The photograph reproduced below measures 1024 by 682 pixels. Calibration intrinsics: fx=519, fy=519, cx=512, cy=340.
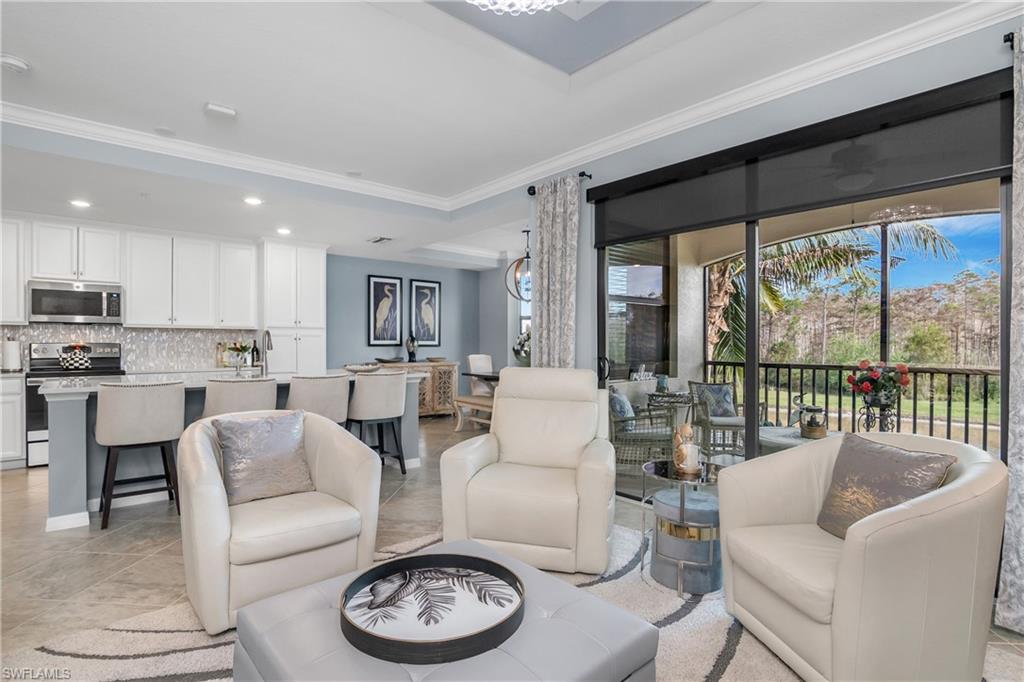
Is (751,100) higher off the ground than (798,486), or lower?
higher

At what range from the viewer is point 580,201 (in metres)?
4.05

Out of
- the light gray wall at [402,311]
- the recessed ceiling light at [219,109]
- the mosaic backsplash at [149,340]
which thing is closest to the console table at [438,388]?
the light gray wall at [402,311]

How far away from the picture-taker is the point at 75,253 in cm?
519

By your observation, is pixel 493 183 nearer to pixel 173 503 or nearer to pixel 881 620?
pixel 173 503

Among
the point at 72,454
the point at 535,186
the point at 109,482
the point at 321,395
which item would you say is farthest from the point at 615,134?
the point at 72,454

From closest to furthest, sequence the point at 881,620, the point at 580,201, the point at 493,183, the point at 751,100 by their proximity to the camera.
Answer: the point at 881,620
the point at 751,100
the point at 580,201
the point at 493,183

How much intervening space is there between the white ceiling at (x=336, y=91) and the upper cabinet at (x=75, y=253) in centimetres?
36

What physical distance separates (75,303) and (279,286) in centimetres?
189

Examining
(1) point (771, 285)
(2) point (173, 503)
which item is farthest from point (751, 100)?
(2) point (173, 503)

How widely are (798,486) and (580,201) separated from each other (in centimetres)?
260

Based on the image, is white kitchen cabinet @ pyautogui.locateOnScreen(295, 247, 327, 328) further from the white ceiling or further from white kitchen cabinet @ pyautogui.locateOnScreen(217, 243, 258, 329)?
the white ceiling

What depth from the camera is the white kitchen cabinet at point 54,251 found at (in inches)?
197

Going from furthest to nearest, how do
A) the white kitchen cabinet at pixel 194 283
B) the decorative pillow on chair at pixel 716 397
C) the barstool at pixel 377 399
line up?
the white kitchen cabinet at pixel 194 283
the barstool at pixel 377 399
the decorative pillow on chair at pixel 716 397

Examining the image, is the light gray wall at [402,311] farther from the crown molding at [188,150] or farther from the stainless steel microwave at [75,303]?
the crown molding at [188,150]
